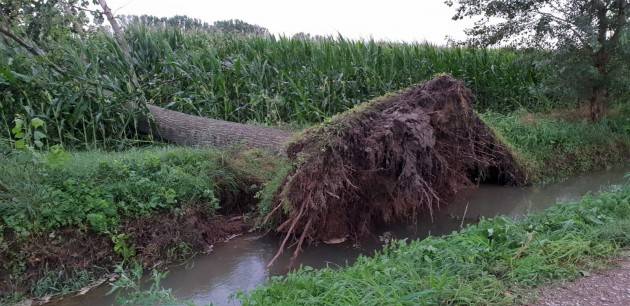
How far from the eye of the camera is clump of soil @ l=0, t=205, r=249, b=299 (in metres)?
5.10

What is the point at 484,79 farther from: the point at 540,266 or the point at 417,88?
the point at 540,266

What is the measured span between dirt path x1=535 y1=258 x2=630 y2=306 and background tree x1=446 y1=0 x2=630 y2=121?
766cm

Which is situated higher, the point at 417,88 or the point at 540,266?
the point at 417,88

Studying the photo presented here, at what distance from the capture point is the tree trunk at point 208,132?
8180 millimetres

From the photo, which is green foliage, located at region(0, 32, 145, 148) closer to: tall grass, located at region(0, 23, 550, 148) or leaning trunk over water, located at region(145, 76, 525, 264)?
tall grass, located at region(0, 23, 550, 148)

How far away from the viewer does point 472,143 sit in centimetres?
806

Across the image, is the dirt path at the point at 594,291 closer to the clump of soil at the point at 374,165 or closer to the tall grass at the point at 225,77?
the clump of soil at the point at 374,165

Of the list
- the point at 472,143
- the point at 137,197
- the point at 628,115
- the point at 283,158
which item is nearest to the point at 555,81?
the point at 628,115

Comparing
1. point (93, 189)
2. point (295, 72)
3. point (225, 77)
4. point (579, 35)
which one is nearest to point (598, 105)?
point (579, 35)

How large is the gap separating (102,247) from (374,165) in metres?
3.10

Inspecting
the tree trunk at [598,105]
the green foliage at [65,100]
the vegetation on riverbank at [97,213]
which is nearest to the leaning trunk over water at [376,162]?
the vegetation on riverbank at [97,213]

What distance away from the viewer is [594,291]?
366cm

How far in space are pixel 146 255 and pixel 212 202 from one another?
1.08m

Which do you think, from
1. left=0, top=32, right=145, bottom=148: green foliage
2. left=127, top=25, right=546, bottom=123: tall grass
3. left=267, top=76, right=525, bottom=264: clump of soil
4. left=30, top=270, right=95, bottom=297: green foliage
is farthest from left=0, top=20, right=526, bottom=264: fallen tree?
left=127, top=25, right=546, bottom=123: tall grass
